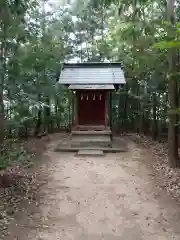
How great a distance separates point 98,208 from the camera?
5.96 m

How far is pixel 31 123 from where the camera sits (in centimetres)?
1619

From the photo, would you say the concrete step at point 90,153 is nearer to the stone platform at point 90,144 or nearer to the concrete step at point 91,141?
the stone platform at point 90,144

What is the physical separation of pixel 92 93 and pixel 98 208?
890 centimetres

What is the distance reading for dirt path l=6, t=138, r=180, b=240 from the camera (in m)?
4.86

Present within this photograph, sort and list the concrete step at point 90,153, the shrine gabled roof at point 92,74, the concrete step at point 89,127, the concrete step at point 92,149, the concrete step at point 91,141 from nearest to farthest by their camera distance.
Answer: the concrete step at point 90,153, the concrete step at point 92,149, the concrete step at point 91,141, the shrine gabled roof at point 92,74, the concrete step at point 89,127

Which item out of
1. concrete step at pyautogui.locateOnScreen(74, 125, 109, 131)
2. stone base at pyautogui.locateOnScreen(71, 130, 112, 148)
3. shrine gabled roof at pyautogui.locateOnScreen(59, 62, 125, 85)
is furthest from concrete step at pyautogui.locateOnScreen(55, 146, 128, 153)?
shrine gabled roof at pyautogui.locateOnScreen(59, 62, 125, 85)

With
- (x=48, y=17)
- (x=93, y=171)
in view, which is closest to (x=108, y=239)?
(x=93, y=171)

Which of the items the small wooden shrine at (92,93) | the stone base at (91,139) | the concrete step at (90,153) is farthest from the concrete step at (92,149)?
the small wooden shrine at (92,93)

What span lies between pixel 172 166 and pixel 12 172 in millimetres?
4972

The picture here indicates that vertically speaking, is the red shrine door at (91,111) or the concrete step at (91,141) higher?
the red shrine door at (91,111)

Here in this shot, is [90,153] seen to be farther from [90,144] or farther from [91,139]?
[91,139]

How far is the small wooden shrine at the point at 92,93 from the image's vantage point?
1296 centimetres

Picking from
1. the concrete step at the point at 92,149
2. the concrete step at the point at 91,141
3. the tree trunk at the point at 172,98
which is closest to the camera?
the tree trunk at the point at 172,98

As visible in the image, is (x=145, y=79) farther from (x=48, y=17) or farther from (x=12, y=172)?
(x=12, y=172)
